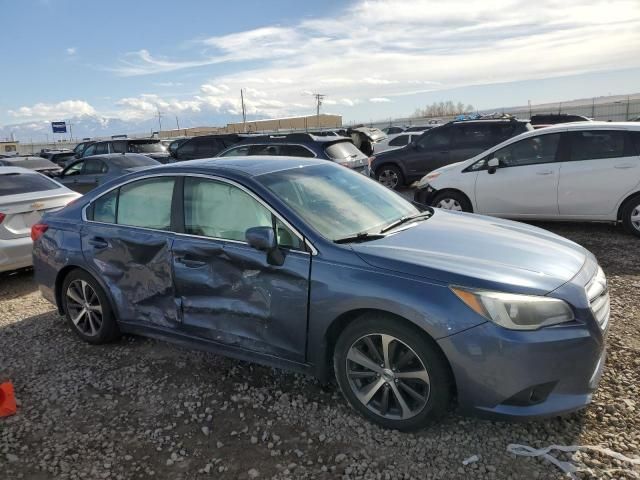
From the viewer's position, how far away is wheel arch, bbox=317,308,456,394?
2730 millimetres

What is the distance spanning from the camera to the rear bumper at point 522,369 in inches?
101

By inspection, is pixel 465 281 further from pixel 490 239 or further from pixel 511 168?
pixel 511 168

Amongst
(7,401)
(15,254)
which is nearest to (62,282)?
(7,401)

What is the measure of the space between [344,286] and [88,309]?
2.59m

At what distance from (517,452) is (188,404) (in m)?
2.08

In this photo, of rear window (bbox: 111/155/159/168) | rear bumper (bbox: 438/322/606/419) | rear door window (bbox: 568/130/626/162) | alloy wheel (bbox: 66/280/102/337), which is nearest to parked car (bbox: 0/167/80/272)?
alloy wheel (bbox: 66/280/102/337)

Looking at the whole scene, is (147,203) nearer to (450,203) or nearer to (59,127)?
(450,203)

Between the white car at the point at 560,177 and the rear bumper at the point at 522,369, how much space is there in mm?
4948

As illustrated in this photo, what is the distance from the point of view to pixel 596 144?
22.9 ft

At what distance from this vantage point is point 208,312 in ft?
11.5

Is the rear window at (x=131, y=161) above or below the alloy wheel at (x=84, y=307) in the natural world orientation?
above

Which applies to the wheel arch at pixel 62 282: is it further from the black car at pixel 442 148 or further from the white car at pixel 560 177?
the black car at pixel 442 148

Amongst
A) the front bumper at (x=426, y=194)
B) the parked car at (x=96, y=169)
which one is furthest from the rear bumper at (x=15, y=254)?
the front bumper at (x=426, y=194)

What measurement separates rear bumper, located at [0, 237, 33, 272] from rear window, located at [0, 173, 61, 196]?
0.75m
